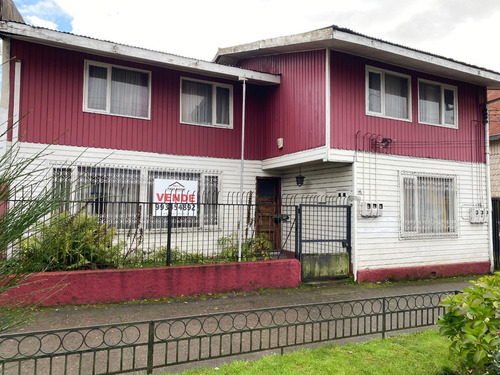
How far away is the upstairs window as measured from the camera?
9273 millimetres

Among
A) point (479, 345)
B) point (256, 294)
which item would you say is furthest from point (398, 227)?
point (479, 345)

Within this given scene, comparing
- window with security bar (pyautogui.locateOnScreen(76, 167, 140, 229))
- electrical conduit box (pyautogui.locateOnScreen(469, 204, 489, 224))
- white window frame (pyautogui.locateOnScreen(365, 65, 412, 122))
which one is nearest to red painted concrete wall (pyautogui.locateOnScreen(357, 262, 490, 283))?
electrical conduit box (pyautogui.locateOnScreen(469, 204, 489, 224))

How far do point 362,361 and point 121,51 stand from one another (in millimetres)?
8426

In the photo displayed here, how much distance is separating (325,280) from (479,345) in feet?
17.7

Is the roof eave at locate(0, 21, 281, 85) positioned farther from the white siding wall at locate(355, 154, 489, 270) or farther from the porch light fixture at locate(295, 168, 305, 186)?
the white siding wall at locate(355, 154, 489, 270)

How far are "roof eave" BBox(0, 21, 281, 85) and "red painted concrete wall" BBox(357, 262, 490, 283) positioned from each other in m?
6.21

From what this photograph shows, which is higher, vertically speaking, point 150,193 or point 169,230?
point 150,193

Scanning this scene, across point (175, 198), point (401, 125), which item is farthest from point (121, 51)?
point (401, 125)

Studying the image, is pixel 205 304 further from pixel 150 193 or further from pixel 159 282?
pixel 150 193

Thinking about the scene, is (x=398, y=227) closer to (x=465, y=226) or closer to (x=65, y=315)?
(x=465, y=226)

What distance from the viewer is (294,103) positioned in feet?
31.9

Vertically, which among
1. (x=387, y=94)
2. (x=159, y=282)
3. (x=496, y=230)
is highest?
(x=387, y=94)

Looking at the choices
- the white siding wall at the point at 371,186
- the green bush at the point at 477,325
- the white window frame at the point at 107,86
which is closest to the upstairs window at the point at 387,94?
the white siding wall at the point at 371,186

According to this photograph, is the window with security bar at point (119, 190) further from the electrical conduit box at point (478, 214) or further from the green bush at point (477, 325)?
the electrical conduit box at point (478, 214)
